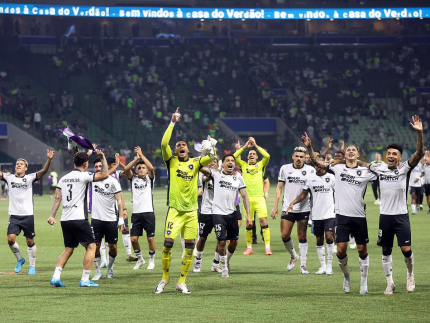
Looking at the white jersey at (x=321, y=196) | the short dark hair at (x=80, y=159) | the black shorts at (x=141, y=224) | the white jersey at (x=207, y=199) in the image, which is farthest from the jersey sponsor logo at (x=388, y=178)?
the black shorts at (x=141, y=224)

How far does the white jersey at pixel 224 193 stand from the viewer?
1362cm

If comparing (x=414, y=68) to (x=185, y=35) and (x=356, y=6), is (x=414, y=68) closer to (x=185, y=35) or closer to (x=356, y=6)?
(x=356, y=6)

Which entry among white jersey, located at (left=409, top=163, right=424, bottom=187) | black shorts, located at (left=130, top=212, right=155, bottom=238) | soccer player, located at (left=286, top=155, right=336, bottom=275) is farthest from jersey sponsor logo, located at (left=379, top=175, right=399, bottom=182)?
white jersey, located at (left=409, top=163, right=424, bottom=187)

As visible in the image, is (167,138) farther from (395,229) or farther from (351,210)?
(395,229)

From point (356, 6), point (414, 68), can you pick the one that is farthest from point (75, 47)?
point (414, 68)

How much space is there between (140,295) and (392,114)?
50751 mm

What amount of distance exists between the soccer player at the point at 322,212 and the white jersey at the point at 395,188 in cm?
272

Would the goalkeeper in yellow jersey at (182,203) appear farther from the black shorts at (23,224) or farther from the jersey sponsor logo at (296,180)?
the black shorts at (23,224)

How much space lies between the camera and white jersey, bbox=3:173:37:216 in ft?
45.9

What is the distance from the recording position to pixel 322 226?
13.9 meters

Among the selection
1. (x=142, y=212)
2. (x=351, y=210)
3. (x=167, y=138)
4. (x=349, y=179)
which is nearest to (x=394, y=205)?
(x=351, y=210)

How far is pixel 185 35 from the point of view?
213 ft

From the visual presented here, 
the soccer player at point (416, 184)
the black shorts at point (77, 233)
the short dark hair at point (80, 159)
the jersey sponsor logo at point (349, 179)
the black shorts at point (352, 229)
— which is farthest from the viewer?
the soccer player at point (416, 184)

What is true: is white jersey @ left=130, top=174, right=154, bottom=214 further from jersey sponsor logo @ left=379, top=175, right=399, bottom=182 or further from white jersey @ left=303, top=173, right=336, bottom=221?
jersey sponsor logo @ left=379, top=175, right=399, bottom=182
